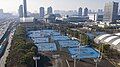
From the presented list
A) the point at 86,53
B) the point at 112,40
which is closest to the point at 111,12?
the point at 112,40

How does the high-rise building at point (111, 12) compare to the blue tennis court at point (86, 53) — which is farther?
the high-rise building at point (111, 12)

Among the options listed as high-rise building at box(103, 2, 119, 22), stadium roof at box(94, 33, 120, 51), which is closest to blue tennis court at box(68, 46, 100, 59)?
stadium roof at box(94, 33, 120, 51)

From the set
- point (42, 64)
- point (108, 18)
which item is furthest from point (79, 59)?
point (108, 18)

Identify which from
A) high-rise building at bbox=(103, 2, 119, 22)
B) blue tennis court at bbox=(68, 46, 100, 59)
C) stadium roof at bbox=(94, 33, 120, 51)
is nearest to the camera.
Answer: blue tennis court at bbox=(68, 46, 100, 59)

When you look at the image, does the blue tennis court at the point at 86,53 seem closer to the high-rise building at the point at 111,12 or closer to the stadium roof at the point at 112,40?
the stadium roof at the point at 112,40

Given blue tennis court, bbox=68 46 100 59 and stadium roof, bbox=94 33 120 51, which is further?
stadium roof, bbox=94 33 120 51

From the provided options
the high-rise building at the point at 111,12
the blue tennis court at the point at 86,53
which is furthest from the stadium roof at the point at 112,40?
the high-rise building at the point at 111,12

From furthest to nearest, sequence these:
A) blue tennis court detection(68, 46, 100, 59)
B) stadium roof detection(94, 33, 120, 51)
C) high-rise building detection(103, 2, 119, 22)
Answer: high-rise building detection(103, 2, 119, 22), stadium roof detection(94, 33, 120, 51), blue tennis court detection(68, 46, 100, 59)

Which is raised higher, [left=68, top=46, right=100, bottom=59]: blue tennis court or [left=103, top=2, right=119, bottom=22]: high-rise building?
[left=103, top=2, right=119, bottom=22]: high-rise building

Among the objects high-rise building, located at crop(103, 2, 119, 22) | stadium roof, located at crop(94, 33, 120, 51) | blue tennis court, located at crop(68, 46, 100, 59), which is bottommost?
blue tennis court, located at crop(68, 46, 100, 59)

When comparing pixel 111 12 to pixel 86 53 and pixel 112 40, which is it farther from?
pixel 86 53

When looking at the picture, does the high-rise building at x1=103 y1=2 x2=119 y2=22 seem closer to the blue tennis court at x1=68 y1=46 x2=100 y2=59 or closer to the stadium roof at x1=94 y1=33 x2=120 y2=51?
the stadium roof at x1=94 y1=33 x2=120 y2=51
